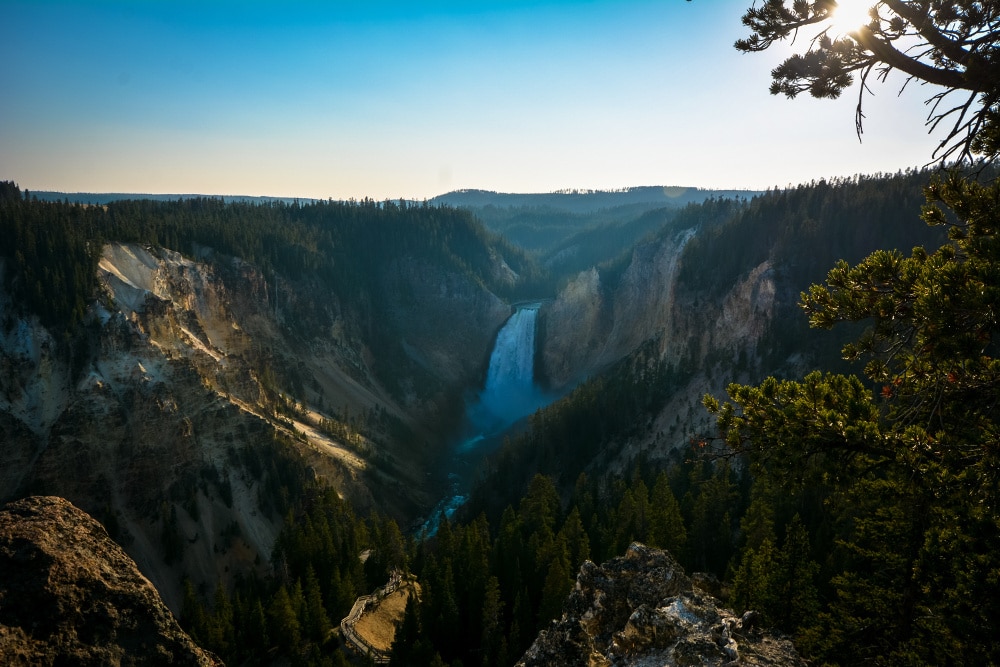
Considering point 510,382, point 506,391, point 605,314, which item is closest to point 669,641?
point 605,314

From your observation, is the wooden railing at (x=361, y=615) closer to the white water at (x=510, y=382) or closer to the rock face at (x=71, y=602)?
the rock face at (x=71, y=602)

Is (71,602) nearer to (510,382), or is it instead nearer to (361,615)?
(361,615)

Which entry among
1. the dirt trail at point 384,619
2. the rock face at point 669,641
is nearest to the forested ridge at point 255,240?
the dirt trail at point 384,619

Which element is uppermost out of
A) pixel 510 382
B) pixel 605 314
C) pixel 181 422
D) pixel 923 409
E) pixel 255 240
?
pixel 255 240

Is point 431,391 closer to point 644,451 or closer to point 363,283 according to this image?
point 363,283

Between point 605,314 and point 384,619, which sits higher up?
point 605,314

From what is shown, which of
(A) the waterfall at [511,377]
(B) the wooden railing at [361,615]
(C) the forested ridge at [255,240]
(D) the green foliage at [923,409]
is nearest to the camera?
(D) the green foliage at [923,409]

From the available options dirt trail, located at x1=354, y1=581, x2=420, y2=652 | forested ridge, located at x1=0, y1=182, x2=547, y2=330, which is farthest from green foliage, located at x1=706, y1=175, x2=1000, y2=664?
forested ridge, located at x1=0, y1=182, x2=547, y2=330

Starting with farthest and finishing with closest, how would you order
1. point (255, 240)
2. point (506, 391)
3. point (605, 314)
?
point (506, 391) → point (605, 314) → point (255, 240)

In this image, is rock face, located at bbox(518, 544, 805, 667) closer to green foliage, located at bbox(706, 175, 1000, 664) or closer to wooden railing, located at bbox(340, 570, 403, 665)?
green foliage, located at bbox(706, 175, 1000, 664)
